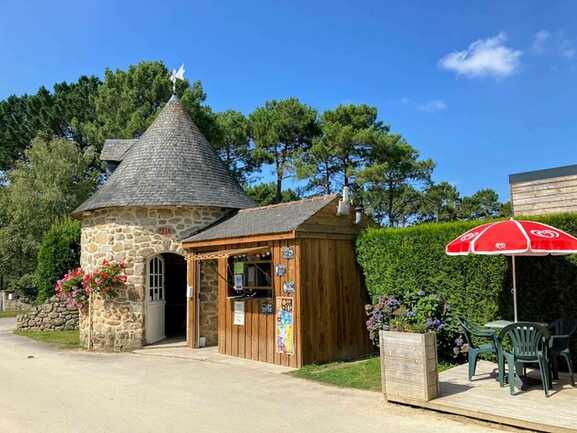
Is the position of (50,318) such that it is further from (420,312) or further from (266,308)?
(420,312)

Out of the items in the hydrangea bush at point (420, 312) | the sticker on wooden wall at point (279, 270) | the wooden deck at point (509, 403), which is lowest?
the wooden deck at point (509, 403)

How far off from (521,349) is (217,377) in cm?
504

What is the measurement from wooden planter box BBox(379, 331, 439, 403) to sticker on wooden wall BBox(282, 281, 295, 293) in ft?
10.1

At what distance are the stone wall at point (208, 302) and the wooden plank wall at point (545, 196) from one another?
7391mm

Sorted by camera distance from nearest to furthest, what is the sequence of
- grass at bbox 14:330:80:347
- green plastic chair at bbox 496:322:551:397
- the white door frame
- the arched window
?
1. green plastic chair at bbox 496:322:551:397
2. the white door frame
3. the arched window
4. grass at bbox 14:330:80:347

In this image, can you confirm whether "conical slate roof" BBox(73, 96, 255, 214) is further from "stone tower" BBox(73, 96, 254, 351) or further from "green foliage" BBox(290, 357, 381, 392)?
"green foliage" BBox(290, 357, 381, 392)

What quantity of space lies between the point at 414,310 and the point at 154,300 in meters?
7.53

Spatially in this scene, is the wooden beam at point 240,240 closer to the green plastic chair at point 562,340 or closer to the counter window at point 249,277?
the counter window at point 249,277

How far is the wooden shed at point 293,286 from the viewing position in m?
9.65

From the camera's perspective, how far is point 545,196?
30.4 ft

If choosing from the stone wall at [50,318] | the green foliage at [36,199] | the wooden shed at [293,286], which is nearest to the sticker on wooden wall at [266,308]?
the wooden shed at [293,286]

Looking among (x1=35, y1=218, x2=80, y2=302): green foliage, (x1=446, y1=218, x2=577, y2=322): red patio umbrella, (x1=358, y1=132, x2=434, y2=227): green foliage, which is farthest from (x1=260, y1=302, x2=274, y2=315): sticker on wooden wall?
(x1=358, y1=132, x2=434, y2=227): green foliage

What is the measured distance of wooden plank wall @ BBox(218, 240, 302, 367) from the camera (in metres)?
9.68

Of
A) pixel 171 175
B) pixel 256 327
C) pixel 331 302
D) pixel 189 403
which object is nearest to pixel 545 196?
pixel 331 302
